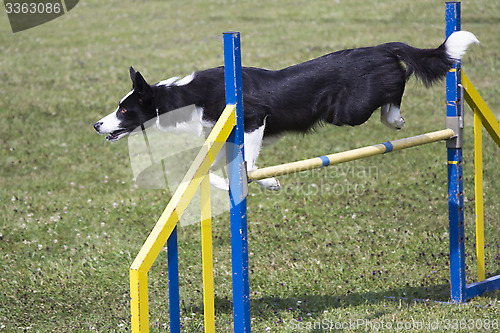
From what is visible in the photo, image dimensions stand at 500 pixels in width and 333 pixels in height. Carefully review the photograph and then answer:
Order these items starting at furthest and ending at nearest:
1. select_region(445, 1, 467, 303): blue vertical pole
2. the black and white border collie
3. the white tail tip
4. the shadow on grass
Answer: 1. the shadow on grass
2. select_region(445, 1, 467, 303): blue vertical pole
3. the white tail tip
4. the black and white border collie

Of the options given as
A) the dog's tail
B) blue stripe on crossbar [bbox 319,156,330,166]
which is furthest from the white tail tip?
blue stripe on crossbar [bbox 319,156,330,166]

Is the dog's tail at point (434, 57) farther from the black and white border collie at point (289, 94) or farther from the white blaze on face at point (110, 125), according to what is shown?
the white blaze on face at point (110, 125)

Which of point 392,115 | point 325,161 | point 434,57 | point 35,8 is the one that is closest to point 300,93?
point 325,161

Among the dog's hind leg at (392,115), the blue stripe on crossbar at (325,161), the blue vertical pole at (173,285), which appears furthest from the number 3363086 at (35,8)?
the blue vertical pole at (173,285)

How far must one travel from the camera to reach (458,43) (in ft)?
13.7

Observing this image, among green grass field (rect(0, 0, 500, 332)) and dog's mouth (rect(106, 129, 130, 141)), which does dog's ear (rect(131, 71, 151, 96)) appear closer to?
dog's mouth (rect(106, 129, 130, 141))

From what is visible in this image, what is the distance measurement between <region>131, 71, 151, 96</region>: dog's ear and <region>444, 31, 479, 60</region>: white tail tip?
1904 mm

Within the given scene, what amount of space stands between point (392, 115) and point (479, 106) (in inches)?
29.3

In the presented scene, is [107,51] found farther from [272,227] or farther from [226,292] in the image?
[226,292]

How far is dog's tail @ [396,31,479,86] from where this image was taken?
4176mm

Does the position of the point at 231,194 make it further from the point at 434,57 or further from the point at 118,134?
the point at 434,57

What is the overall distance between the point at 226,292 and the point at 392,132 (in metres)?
4.51

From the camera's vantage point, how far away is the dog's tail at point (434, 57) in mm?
4176

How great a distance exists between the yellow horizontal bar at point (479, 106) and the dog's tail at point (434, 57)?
35 centimetres
